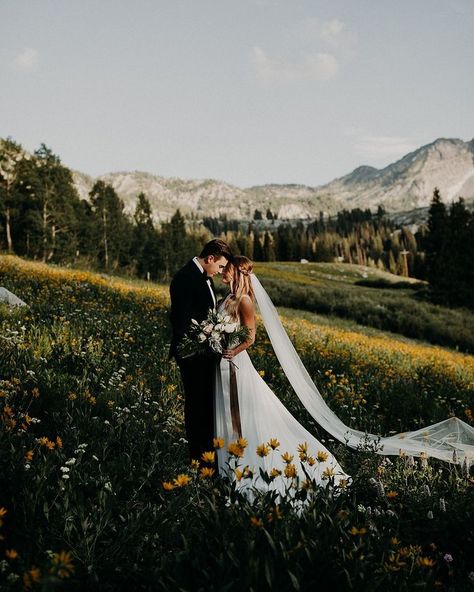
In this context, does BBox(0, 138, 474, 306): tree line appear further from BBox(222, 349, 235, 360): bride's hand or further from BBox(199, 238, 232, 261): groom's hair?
BBox(222, 349, 235, 360): bride's hand

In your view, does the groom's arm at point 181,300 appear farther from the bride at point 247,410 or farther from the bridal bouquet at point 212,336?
the bride at point 247,410

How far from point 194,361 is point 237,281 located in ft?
3.71

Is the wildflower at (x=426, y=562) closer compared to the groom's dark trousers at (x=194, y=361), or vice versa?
the wildflower at (x=426, y=562)

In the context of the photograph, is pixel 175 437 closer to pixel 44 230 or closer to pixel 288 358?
pixel 288 358

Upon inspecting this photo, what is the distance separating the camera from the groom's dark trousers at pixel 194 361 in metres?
5.48

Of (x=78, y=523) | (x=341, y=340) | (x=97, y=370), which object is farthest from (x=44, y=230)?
(x=78, y=523)

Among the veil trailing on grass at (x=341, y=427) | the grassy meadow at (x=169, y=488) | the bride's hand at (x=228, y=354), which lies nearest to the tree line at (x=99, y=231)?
the grassy meadow at (x=169, y=488)

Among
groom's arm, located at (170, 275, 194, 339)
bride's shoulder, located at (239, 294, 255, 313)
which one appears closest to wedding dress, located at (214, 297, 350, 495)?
bride's shoulder, located at (239, 294, 255, 313)

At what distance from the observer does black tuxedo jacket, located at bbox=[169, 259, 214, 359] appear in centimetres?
557

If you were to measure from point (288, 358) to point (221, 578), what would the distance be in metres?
4.42

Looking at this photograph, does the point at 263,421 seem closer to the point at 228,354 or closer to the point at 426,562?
the point at 228,354

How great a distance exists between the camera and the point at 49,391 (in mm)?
5805

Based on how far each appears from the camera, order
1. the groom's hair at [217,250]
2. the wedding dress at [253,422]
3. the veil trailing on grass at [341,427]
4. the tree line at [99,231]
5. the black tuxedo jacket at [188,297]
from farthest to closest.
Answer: the tree line at [99,231]
the veil trailing on grass at [341,427]
the groom's hair at [217,250]
the black tuxedo jacket at [188,297]
the wedding dress at [253,422]

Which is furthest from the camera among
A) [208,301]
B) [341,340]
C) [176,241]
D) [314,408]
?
[176,241]
